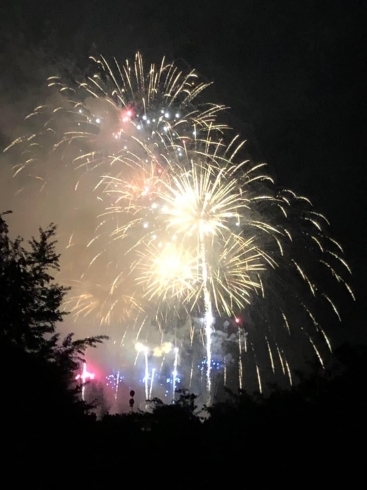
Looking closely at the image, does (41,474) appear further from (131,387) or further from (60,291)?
(131,387)

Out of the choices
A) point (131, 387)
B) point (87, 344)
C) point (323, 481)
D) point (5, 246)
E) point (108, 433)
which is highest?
point (131, 387)

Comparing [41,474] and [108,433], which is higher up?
[108,433]

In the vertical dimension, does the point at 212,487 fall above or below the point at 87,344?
below

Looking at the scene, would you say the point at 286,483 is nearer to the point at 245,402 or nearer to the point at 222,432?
the point at 222,432

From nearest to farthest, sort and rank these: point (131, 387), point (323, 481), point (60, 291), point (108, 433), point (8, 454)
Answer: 1. point (323, 481)
2. point (8, 454)
3. point (108, 433)
4. point (60, 291)
5. point (131, 387)

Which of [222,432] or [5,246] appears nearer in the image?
[222,432]

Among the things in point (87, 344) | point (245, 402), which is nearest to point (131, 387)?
point (87, 344)

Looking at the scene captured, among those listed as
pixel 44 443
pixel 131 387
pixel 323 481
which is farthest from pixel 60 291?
pixel 131 387

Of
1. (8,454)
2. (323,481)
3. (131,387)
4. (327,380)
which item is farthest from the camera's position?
(131,387)

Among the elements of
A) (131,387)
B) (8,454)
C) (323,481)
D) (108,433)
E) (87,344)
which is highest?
(131,387)
